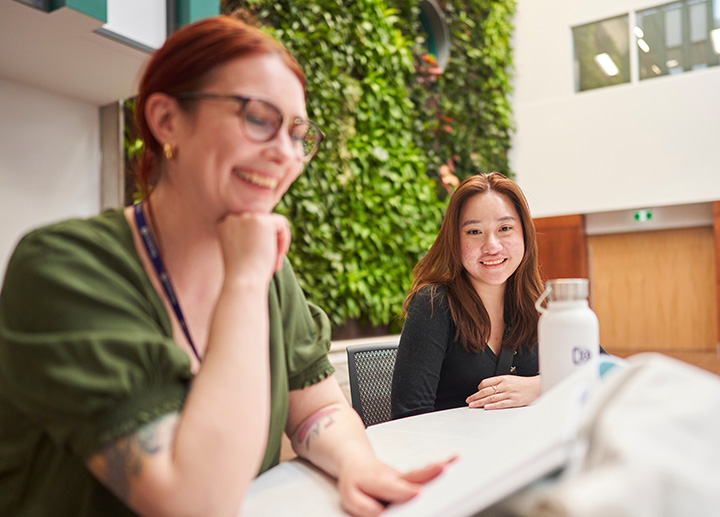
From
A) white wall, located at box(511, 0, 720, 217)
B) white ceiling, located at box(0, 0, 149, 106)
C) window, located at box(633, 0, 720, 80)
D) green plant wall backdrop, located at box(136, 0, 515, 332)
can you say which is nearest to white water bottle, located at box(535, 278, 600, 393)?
white ceiling, located at box(0, 0, 149, 106)

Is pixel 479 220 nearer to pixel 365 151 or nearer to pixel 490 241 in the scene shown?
pixel 490 241

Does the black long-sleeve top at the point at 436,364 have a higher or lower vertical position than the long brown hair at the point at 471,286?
lower

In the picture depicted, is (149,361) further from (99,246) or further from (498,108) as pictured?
(498,108)

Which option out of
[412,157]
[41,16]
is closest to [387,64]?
[412,157]

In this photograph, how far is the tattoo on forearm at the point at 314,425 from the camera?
936mm

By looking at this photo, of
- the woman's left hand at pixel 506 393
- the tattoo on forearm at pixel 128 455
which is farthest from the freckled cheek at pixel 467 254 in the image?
the tattoo on forearm at pixel 128 455

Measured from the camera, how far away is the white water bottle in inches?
35.5

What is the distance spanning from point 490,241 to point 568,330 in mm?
936

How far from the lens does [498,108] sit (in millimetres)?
6711

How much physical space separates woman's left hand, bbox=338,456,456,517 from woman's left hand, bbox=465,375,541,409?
2.35ft

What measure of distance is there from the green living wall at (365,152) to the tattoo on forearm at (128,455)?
288 cm

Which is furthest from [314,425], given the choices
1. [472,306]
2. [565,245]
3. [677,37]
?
[677,37]

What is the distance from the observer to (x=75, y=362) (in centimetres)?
60

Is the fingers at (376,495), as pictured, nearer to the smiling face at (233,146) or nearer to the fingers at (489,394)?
the smiling face at (233,146)
